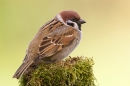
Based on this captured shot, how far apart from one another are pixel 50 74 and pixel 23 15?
17.2ft

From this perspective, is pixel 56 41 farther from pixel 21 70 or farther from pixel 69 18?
pixel 21 70

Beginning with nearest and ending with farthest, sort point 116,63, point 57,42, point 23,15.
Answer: point 57,42 < point 116,63 < point 23,15

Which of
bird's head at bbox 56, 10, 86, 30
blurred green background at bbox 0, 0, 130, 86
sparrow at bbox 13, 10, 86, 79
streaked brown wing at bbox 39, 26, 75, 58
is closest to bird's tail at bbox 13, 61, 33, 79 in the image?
sparrow at bbox 13, 10, 86, 79

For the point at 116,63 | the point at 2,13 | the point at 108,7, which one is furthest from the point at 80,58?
the point at 108,7

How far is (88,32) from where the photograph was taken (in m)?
9.37

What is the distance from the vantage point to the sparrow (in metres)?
5.22

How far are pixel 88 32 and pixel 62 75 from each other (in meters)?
4.85

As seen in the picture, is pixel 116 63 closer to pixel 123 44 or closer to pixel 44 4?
pixel 123 44

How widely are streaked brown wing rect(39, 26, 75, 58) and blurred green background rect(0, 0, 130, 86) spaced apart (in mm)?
2176

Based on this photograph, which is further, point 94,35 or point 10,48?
point 94,35

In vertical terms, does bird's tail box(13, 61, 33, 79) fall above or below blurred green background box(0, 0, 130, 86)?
above

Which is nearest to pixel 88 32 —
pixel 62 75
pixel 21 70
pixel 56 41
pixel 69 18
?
pixel 69 18

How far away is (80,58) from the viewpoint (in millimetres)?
5066

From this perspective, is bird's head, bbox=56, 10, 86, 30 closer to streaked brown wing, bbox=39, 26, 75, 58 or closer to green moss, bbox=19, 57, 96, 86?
streaked brown wing, bbox=39, 26, 75, 58
